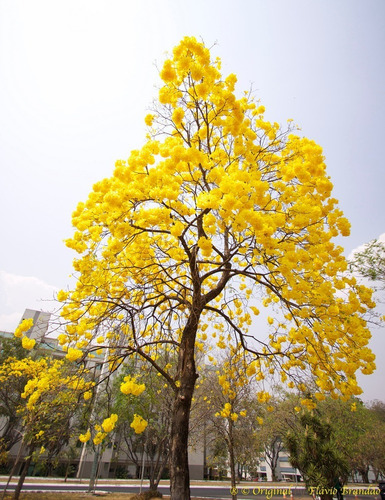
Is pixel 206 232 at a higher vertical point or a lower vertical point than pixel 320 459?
higher

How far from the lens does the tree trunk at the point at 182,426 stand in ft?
11.9

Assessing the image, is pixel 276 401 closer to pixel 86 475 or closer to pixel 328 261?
pixel 86 475

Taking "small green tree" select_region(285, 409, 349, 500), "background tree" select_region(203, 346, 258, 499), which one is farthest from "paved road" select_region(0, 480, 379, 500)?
"small green tree" select_region(285, 409, 349, 500)

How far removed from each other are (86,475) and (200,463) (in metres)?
11.8

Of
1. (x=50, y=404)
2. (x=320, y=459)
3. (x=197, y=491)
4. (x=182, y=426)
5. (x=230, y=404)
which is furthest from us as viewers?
(x=197, y=491)

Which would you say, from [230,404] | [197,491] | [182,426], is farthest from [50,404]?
[197,491]

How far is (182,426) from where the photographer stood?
12.7 feet

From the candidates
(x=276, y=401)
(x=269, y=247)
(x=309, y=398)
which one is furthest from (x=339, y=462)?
(x=276, y=401)

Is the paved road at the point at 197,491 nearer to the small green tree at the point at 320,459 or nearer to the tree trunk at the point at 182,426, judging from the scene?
the small green tree at the point at 320,459

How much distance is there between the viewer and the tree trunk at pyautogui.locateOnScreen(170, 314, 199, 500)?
362 centimetres

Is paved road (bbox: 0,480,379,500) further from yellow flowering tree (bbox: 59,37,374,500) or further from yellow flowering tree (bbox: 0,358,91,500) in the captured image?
yellow flowering tree (bbox: 59,37,374,500)

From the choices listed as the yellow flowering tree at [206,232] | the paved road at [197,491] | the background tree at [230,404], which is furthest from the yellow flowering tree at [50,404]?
the paved road at [197,491]

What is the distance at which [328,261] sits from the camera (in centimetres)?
464

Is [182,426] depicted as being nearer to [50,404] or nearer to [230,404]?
[50,404]
